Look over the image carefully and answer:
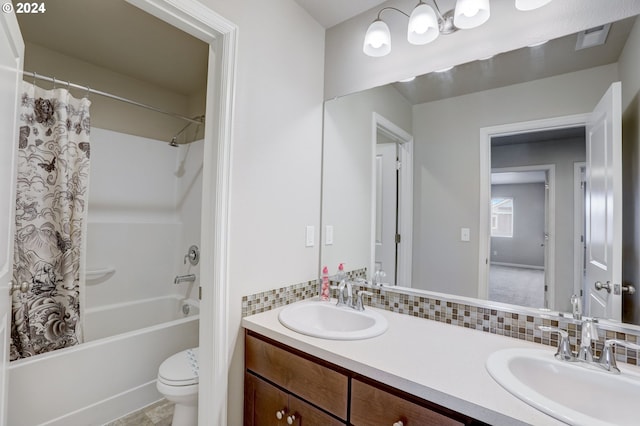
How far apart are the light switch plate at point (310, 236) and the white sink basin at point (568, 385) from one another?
1.02 metres

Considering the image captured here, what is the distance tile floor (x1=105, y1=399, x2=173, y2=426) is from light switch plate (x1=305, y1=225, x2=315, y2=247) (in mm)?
1468

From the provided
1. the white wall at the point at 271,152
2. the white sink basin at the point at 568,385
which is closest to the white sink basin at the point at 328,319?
the white wall at the point at 271,152

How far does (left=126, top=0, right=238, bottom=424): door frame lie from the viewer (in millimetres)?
1253

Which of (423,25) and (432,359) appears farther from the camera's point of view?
(423,25)

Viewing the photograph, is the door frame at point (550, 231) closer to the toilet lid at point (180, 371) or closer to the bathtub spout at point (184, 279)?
the toilet lid at point (180, 371)

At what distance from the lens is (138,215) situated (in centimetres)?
264

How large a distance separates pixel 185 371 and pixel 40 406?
79cm

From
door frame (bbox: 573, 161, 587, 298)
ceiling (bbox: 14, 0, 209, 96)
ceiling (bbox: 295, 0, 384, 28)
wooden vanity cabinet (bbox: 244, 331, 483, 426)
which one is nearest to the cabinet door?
wooden vanity cabinet (bbox: 244, 331, 483, 426)

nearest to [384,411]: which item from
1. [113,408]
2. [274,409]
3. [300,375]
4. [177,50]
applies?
[300,375]

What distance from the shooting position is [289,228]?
5.19 feet

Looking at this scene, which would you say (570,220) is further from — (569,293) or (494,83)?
(494,83)

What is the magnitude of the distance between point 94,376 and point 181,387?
0.69 m

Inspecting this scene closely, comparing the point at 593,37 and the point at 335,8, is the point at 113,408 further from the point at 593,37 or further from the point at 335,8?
the point at 593,37

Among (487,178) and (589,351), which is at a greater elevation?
(487,178)
